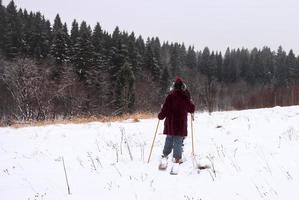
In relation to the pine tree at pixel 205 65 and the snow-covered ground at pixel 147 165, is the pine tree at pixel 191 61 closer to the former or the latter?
the pine tree at pixel 205 65

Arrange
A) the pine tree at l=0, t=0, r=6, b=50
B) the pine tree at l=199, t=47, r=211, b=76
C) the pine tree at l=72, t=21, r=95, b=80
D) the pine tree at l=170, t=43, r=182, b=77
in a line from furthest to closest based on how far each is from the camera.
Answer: the pine tree at l=199, t=47, r=211, b=76, the pine tree at l=170, t=43, r=182, b=77, the pine tree at l=0, t=0, r=6, b=50, the pine tree at l=72, t=21, r=95, b=80

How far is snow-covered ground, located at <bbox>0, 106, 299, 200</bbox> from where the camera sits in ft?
19.5

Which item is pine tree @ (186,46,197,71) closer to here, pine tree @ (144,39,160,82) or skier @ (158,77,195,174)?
pine tree @ (144,39,160,82)

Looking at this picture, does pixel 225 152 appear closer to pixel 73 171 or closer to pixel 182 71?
pixel 73 171

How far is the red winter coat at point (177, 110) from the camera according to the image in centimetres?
790

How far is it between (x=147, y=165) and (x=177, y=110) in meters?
1.34

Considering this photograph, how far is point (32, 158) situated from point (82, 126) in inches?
156

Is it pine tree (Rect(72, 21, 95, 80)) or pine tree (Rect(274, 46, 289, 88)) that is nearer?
pine tree (Rect(72, 21, 95, 80))

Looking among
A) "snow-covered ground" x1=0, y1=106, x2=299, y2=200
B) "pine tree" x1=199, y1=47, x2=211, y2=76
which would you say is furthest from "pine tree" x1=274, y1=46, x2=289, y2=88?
"snow-covered ground" x1=0, y1=106, x2=299, y2=200

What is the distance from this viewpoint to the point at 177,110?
798 centimetres

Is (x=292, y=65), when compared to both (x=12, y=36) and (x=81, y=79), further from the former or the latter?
(x=12, y=36)

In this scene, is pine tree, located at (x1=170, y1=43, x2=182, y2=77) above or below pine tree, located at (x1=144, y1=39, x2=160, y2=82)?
above

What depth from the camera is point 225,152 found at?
26.5 ft

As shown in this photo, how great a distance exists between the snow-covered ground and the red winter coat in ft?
2.53
